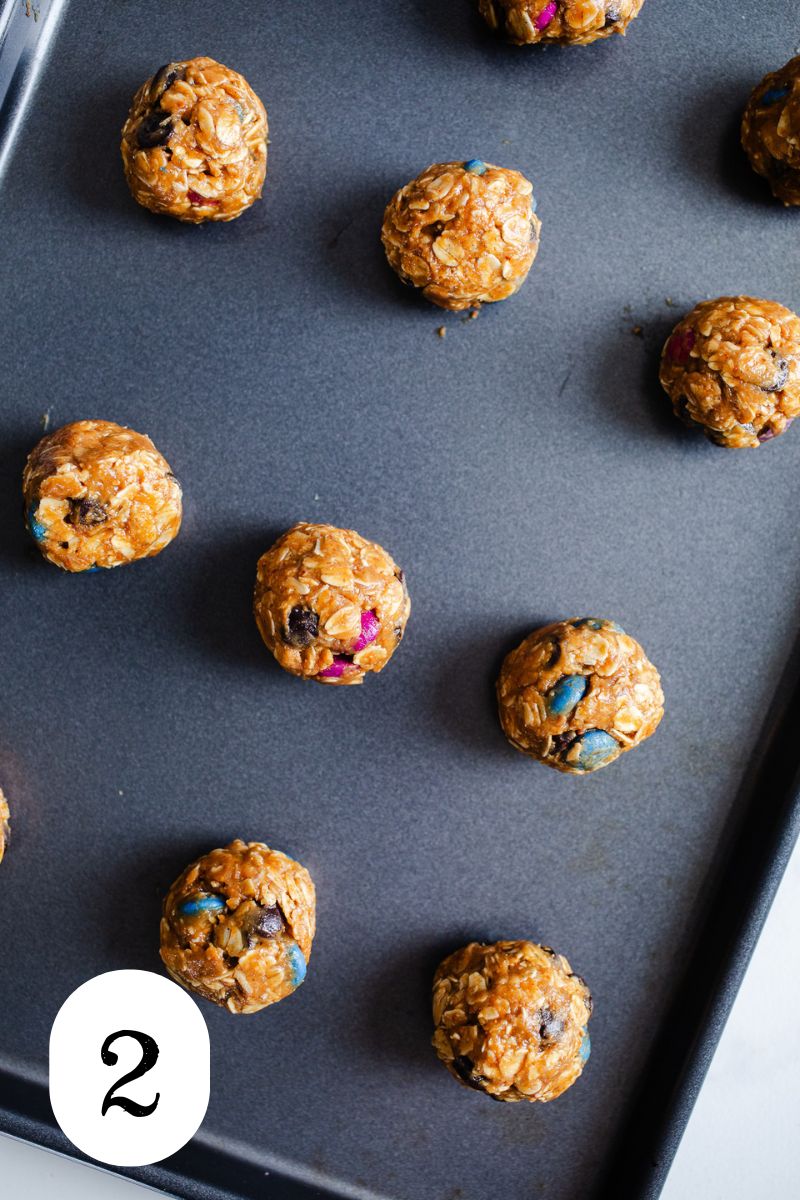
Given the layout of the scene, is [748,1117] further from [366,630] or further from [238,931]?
[366,630]

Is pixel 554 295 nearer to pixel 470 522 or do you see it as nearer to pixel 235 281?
pixel 470 522

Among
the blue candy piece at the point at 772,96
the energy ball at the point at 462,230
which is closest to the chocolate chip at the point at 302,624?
the energy ball at the point at 462,230

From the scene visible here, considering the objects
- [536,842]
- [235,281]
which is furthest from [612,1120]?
[235,281]

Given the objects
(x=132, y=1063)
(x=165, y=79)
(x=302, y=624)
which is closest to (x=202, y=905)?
(x=132, y=1063)

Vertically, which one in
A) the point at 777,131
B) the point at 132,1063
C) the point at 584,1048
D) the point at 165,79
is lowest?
the point at 132,1063

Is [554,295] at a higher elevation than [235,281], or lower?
higher

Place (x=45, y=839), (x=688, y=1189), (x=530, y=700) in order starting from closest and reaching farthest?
(x=530, y=700)
(x=45, y=839)
(x=688, y=1189)

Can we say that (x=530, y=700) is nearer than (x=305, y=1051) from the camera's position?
Yes
